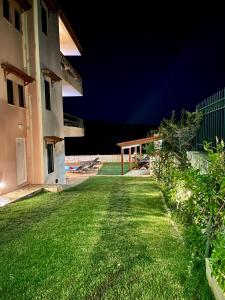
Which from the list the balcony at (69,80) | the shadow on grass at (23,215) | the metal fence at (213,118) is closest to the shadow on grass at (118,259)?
the shadow on grass at (23,215)

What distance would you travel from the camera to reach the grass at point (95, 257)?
3.72 metres

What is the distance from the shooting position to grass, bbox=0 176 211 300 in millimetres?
3725

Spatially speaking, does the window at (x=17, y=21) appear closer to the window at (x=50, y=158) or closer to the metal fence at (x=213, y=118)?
the window at (x=50, y=158)

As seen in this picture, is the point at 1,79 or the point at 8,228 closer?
the point at 8,228

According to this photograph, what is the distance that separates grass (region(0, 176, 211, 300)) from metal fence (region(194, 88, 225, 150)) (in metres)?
2.47

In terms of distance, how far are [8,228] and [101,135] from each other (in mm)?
36221

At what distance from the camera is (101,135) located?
42.5 m

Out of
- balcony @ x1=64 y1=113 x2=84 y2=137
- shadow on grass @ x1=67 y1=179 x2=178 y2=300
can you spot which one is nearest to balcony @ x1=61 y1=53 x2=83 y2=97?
balcony @ x1=64 y1=113 x2=84 y2=137

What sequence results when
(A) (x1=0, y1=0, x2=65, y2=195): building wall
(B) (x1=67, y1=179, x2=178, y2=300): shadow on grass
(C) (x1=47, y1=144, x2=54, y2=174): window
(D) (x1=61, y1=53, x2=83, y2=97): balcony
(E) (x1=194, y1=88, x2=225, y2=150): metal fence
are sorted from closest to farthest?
1. (B) (x1=67, y1=179, x2=178, y2=300): shadow on grass
2. (E) (x1=194, y1=88, x2=225, y2=150): metal fence
3. (A) (x1=0, y1=0, x2=65, y2=195): building wall
4. (C) (x1=47, y1=144, x2=54, y2=174): window
5. (D) (x1=61, y1=53, x2=83, y2=97): balcony

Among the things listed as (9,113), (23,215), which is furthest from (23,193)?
(23,215)

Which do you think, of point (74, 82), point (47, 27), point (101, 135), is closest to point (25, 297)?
point (47, 27)

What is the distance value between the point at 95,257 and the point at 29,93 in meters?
10.9

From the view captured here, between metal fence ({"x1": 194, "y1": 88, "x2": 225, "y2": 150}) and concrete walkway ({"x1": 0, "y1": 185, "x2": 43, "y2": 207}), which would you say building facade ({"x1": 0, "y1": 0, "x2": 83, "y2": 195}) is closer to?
concrete walkway ({"x1": 0, "y1": 185, "x2": 43, "y2": 207})

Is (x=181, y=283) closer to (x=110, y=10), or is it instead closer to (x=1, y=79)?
(x=1, y=79)
